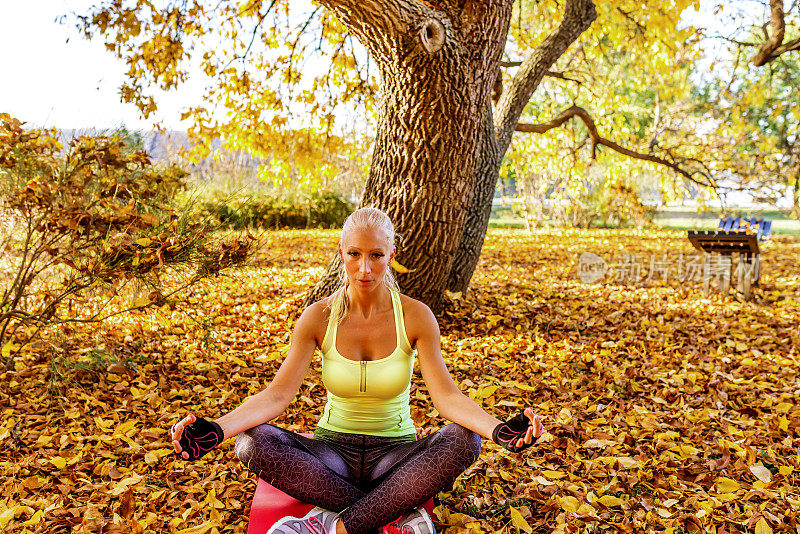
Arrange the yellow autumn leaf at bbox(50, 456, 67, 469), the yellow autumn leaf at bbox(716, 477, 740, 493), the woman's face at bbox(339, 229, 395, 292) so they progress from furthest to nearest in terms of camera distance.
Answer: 1. the yellow autumn leaf at bbox(50, 456, 67, 469)
2. the yellow autumn leaf at bbox(716, 477, 740, 493)
3. the woman's face at bbox(339, 229, 395, 292)

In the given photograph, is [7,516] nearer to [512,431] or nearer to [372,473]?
[372,473]

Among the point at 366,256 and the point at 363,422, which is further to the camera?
the point at 363,422

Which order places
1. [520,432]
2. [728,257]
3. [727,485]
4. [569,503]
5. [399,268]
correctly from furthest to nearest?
[728,257]
[399,268]
[727,485]
[569,503]
[520,432]

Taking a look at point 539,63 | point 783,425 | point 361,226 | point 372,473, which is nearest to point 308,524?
point 372,473

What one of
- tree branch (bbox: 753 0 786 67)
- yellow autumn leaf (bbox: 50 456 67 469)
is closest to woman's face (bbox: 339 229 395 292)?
yellow autumn leaf (bbox: 50 456 67 469)

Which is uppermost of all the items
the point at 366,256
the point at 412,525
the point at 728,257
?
the point at 366,256

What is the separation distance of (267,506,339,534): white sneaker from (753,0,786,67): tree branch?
7885 millimetres

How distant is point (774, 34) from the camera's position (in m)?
7.64

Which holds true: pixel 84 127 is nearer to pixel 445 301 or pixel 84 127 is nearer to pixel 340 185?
pixel 445 301

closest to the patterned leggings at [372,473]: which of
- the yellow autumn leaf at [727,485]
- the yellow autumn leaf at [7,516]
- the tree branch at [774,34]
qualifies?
the yellow autumn leaf at [7,516]

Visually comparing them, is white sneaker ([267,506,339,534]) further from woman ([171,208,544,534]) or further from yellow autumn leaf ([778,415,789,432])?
yellow autumn leaf ([778,415,789,432])

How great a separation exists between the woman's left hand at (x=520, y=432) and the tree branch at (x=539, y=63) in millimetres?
5041

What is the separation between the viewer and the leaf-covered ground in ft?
9.32

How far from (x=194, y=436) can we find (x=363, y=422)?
2.36 feet
